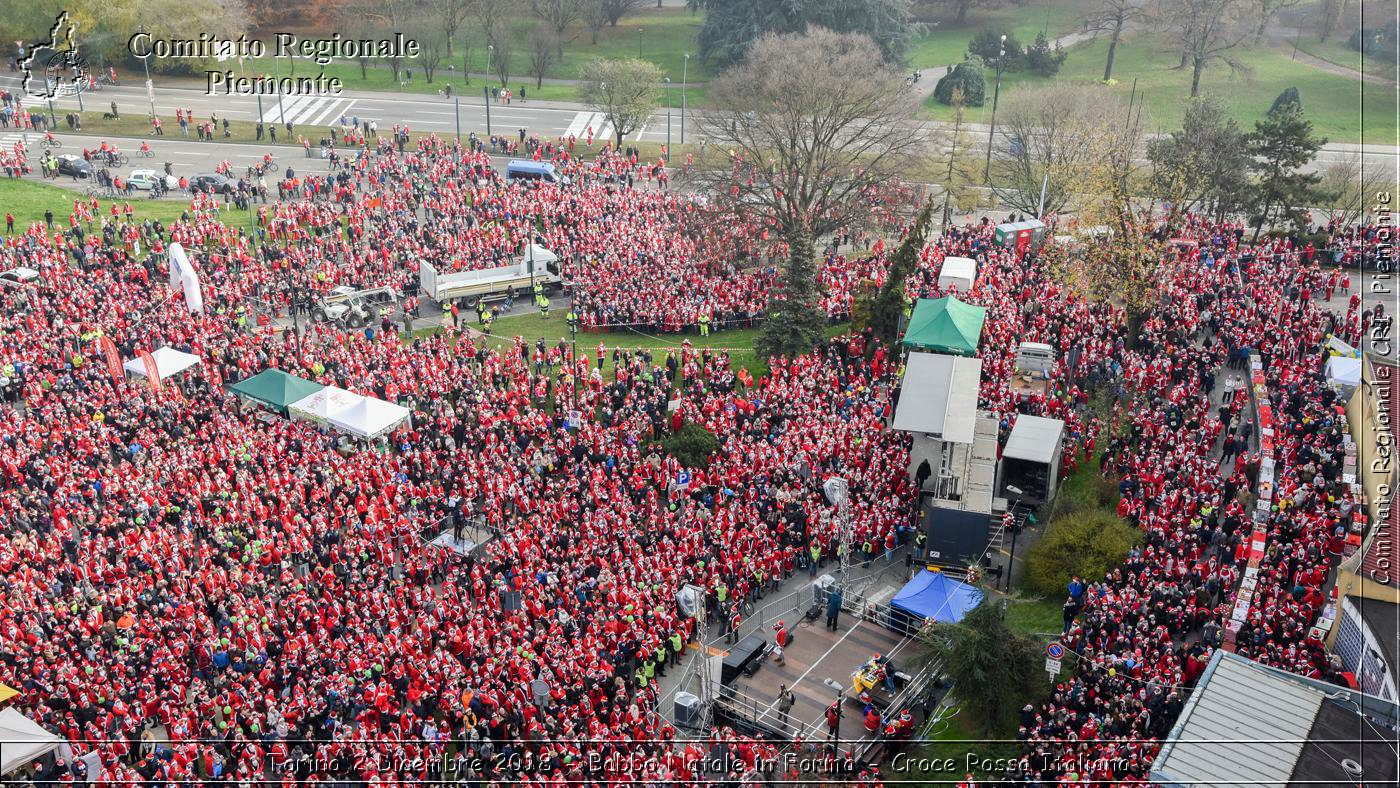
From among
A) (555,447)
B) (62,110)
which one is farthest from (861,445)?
(62,110)

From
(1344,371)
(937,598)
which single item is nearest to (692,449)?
(937,598)

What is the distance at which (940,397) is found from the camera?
33.0 metres

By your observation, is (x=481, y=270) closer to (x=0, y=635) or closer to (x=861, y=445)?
(x=861, y=445)

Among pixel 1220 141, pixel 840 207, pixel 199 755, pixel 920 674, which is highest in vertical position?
pixel 1220 141

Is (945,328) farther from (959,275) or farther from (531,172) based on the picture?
(531,172)

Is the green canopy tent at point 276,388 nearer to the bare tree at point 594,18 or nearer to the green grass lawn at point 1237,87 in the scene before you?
the green grass lawn at point 1237,87

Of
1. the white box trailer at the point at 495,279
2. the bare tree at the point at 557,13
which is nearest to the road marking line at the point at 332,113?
the bare tree at the point at 557,13

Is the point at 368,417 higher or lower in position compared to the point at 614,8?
lower

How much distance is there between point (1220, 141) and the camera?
52281 mm

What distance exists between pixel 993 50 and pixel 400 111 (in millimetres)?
38574

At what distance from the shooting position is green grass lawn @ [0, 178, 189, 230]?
5541 centimetres

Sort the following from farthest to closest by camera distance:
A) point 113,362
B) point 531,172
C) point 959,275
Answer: point 531,172 < point 959,275 < point 113,362

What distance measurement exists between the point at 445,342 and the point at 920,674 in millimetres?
23788

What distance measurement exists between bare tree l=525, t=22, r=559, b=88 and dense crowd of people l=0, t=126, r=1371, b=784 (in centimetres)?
3433
